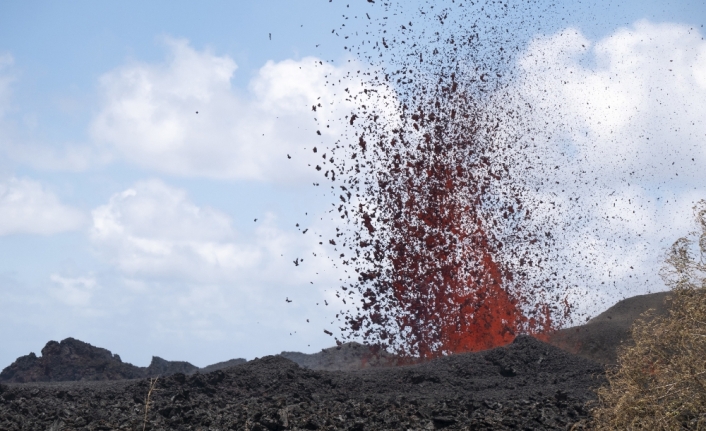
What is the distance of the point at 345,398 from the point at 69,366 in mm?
13367

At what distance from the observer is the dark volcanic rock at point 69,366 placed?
22328 millimetres

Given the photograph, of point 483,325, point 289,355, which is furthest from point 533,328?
point 289,355

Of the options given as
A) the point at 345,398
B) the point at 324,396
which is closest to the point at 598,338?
the point at 345,398

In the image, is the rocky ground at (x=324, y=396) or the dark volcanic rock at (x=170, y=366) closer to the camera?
the rocky ground at (x=324, y=396)

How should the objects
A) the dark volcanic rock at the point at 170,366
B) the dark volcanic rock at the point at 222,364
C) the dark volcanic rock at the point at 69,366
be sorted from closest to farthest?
1. the dark volcanic rock at the point at 69,366
2. the dark volcanic rock at the point at 170,366
3. the dark volcanic rock at the point at 222,364

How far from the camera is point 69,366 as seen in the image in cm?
2261

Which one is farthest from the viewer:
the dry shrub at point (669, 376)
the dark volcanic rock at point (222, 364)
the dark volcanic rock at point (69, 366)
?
the dark volcanic rock at point (222, 364)

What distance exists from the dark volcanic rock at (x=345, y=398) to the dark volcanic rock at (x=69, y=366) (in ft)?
26.6

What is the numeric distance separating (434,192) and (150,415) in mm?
12973

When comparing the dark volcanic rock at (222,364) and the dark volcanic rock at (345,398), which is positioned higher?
the dark volcanic rock at (222,364)

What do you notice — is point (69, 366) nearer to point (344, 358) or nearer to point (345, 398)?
point (344, 358)

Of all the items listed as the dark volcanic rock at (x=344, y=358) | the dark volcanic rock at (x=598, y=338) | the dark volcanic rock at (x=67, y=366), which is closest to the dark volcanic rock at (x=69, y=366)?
the dark volcanic rock at (x=67, y=366)

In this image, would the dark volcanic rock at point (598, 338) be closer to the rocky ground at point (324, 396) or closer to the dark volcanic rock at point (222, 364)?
the rocky ground at point (324, 396)

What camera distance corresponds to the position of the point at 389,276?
21.1 meters
